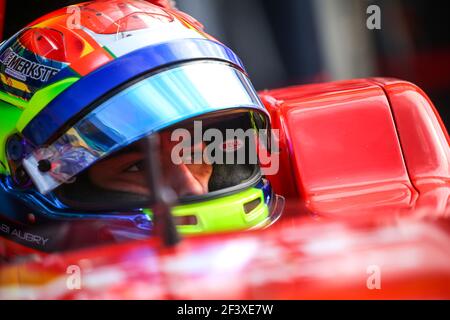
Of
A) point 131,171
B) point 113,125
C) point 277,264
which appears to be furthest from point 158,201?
point 131,171

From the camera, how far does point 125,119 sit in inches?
50.8

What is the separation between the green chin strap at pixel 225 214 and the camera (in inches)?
52.7

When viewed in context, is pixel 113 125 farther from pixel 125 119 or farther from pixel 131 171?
pixel 131 171

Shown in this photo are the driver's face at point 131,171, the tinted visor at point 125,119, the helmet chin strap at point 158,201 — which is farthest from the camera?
the driver's face at point 131,171

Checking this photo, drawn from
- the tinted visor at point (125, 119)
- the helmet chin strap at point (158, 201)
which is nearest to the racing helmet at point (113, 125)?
the tinted visor at point (125, 119)

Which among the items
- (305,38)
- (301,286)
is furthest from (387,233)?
(305,38)

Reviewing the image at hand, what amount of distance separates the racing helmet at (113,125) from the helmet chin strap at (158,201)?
0.23 meters

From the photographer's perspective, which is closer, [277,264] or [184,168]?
[277,264]

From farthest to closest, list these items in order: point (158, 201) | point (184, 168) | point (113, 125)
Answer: point (184, 168) → point (113, 125) → point (158, 201)

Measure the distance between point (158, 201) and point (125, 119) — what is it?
32 centimetres

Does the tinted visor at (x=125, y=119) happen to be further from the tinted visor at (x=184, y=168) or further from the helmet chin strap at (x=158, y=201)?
the helmet chin strap at (x=158, y=201)

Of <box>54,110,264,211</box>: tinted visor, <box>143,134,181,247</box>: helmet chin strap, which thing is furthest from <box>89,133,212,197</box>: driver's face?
<box>143,134,181,247</box>: helmet chin strap

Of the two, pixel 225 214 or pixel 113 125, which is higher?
pixel 113 125
